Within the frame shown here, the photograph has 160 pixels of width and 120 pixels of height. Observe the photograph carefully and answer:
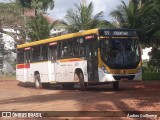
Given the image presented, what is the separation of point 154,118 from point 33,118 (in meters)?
3.47

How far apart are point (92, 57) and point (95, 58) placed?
1.00ft

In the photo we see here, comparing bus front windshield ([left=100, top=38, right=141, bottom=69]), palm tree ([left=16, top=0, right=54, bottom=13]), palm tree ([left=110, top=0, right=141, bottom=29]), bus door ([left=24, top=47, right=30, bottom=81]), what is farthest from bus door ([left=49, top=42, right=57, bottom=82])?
palm tree ([left=16, top=0, right=54, bottom=13])

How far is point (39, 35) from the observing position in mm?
38938

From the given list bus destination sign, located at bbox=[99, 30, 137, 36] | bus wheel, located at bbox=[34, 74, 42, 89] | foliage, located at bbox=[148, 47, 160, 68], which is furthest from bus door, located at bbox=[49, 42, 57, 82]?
foliage, located at bbox=[148, 47, 160, 68]

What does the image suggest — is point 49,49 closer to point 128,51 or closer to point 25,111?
point 128,51

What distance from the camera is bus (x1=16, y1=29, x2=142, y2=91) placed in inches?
726

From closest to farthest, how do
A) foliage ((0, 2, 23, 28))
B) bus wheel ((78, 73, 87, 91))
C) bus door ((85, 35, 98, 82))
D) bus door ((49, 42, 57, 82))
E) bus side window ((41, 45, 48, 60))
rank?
bus door ((85, 35, 98, 82)) < bus wheel ((78, 73, 87, 91)) < bus door ((49, 42, 57, 82)) < bus side window ((41, 45, 48, 60)) < foliage ((0, 2, 23, 28))

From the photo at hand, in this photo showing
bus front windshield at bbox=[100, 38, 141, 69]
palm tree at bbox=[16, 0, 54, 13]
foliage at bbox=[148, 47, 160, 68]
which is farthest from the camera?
palm tree at bbox=[16, 0, 54, 13]

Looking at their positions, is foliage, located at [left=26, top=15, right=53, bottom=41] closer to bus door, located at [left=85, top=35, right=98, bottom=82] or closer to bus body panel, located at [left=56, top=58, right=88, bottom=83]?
bus body panel, located at [left=56, top=58, right=88, bottom=83]

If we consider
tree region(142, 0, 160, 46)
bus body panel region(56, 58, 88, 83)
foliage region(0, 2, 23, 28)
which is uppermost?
foliage region(0, 2, 23, 28)

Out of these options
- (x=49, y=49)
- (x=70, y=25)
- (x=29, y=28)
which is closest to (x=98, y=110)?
(x=49, y=49)

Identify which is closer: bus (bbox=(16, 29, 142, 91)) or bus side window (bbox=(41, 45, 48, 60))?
bus (bbox=(16, 29, 142, 91))

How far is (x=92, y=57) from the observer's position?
18.9 meters

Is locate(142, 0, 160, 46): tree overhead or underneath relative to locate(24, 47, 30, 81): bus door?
overhead
